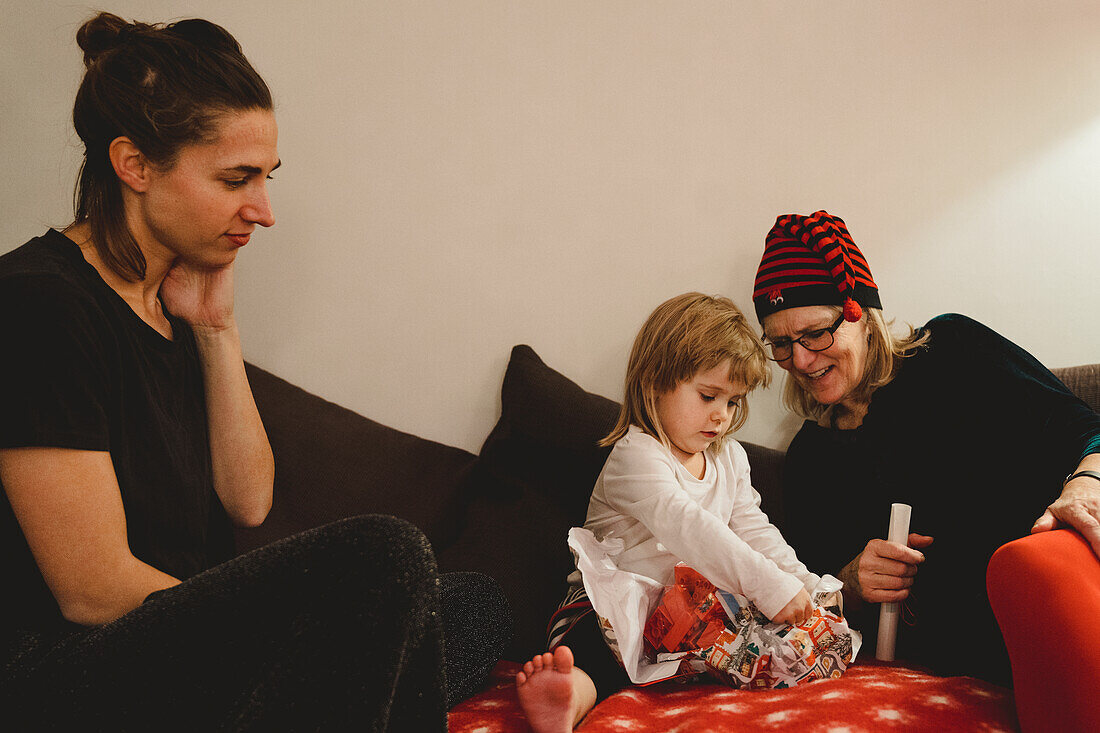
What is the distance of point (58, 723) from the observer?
67 centimetres

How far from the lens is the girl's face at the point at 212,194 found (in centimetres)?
103

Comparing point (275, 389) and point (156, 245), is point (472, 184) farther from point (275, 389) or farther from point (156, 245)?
point (156, 245)

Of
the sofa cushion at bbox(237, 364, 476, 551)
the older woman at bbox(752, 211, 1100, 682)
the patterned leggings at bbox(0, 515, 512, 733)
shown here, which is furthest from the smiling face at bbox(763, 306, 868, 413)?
the patterned leggings at bbox(0, 515, 512, 733)

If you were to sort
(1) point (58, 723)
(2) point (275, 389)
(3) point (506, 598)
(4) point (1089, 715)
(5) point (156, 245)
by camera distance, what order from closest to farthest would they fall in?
(1) point (58, 723)
(4) point (1089, 715)
(5) point (156, 245)
(3) point (506, 598)
(2) point (275, 389)

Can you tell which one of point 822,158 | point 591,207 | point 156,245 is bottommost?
point 156,245

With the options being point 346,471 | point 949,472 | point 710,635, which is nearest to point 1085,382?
point 949,472

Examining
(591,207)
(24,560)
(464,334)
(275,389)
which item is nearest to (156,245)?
(24,560)

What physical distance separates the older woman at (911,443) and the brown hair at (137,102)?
38.6 inches

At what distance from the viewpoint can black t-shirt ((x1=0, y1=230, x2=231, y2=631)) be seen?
82 cm

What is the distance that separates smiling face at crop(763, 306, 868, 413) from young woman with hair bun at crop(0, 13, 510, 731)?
69 centimetres

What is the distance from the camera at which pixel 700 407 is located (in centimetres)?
137

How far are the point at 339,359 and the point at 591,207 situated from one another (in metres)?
0.66

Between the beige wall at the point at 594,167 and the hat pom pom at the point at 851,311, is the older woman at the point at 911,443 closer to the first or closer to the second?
the hat pom pom at the point at 851,311

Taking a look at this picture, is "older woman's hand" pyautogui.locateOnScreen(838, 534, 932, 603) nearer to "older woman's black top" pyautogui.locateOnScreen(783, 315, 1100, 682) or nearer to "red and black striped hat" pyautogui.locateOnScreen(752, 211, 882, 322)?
"older woman's black top" pyautogui.locateOnScreen(783, 315, 1100, 682)
